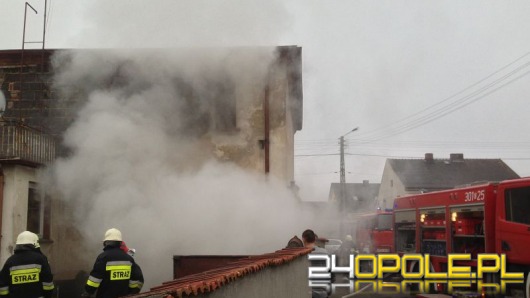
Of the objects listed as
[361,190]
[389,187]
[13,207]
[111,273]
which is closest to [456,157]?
[389,187]

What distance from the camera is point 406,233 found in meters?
14.2

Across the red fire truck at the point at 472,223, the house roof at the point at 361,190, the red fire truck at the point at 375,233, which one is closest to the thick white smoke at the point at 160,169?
the red fire truck at the point at 472,223

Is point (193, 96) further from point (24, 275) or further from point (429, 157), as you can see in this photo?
point (429, 157)

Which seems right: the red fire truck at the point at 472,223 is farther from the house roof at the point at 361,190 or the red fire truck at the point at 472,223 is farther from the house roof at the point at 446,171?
the house roof at the point at 361,190

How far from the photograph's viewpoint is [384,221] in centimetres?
1903

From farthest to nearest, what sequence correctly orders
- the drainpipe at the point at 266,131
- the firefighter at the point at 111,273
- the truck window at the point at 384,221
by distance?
the truck window at the point at 384,221 → the drainpipe at the point at 266,131 → the firefighter at the point at 111,273

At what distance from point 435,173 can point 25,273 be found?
131 feet

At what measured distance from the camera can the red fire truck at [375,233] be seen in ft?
57.4

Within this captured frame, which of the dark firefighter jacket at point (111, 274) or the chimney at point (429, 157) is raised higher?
the chimney at point (429, 157)

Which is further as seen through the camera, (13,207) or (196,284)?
(13,207)

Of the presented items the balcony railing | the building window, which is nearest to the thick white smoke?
the building window

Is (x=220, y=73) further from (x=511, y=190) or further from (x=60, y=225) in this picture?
(x=511, y=190)

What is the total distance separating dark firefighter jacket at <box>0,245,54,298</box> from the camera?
17.0 feet

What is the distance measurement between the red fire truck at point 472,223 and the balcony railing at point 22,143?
8.57 metres
